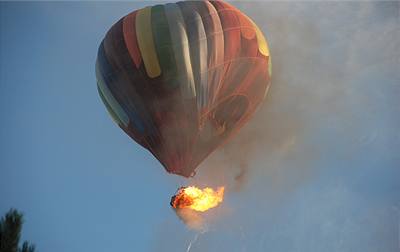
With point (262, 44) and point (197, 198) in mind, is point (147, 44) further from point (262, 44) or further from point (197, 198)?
point (197, 198)

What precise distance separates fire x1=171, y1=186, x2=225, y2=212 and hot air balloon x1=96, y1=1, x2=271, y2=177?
150 cm

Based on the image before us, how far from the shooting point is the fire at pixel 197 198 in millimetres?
26984

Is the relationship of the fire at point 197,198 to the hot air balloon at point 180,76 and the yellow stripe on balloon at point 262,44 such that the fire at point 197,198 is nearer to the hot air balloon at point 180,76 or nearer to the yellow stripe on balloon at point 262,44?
the hot air balloon at point 180,76

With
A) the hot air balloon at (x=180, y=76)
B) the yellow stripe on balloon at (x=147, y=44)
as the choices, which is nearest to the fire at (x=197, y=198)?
the hot air balloon at (x=180, y=76)

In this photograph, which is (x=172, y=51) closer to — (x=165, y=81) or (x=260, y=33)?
(x=165, y=81)

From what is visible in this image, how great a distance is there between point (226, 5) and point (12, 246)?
14771 millimetres

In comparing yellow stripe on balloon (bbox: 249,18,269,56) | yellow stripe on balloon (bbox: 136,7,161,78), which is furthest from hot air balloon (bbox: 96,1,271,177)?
yellow stripe on balloon (bbox: 249,18,269,56)

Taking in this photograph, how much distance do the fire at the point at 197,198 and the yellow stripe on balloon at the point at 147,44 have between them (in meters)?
5.02

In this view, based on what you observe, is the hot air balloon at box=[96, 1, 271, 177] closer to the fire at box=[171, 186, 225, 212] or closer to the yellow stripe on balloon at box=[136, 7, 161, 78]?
the yellow stripe on balloon at box=[136, 7, 161, 78]

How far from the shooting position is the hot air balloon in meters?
25.5

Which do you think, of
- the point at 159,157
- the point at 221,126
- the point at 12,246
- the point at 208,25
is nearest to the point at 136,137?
the point at 159,157

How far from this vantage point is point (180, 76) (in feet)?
83.4

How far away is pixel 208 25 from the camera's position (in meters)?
26.3

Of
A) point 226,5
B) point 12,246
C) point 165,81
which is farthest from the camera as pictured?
point 226,5
